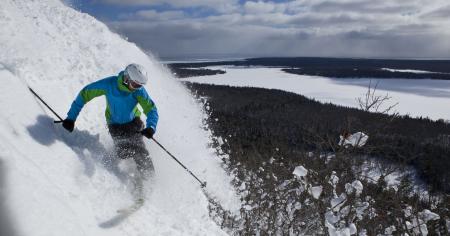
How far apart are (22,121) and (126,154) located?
6.51ft

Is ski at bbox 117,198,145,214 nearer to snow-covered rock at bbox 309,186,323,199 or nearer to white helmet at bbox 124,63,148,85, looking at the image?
white helmet at bbox 124,63,148,85

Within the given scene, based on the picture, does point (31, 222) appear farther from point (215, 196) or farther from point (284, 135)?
point (284, 135)

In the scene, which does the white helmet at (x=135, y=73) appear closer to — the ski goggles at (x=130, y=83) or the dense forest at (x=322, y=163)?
the ski goggles at (x=130, y=83)

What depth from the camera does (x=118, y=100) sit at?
700 centimetres

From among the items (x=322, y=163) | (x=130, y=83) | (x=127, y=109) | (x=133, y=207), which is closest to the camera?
(x=133, y=207)

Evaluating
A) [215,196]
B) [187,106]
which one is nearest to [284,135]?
[187,106]

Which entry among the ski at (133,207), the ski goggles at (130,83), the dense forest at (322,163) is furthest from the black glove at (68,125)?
the dense forest at (322,163)

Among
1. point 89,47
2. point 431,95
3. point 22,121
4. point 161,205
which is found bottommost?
point 431,95

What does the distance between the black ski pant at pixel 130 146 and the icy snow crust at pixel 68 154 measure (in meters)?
0.23

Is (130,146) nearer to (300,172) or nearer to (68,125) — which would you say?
(68,125)

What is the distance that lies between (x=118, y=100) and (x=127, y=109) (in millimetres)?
268

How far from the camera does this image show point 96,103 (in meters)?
9.82

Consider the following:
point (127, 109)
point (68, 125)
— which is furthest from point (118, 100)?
point (68, 125)

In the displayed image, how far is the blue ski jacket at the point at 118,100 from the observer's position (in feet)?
22.3
